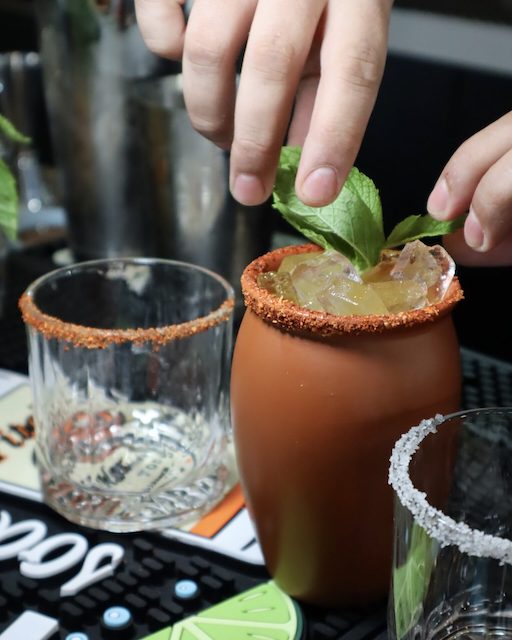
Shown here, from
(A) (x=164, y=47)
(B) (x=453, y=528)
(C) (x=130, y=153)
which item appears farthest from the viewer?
(C) (x=130, y=153)

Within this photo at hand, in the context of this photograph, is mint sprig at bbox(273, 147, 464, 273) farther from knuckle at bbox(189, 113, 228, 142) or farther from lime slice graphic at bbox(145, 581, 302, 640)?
lime slice graphic at bbox(145, 581, 302, 640)

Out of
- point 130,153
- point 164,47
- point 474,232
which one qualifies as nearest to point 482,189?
point 474,232

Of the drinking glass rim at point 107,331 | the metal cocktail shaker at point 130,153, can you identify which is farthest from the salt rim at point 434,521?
the metal cocktail shaker at point 130,153

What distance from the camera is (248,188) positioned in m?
0.54

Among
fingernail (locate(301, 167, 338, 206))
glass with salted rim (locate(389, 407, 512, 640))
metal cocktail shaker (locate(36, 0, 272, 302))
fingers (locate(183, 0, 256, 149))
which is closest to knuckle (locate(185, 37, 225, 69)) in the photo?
fingers (locate(183, 0, 256, 149))

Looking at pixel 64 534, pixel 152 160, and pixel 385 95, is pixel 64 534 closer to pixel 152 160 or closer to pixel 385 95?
pixel 152 160

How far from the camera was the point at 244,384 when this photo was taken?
0.57m

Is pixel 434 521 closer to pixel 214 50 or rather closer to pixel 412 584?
pixel 412 584

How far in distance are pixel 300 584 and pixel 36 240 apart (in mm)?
690

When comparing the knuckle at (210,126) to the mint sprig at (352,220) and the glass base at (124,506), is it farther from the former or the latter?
the glass base at (124,506)

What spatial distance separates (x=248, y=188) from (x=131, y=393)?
0.25 metres

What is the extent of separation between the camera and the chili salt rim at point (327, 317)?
516 mm

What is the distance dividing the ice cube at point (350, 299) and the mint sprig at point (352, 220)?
0.07 ft

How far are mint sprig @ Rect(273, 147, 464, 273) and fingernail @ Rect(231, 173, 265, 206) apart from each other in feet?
0.07
